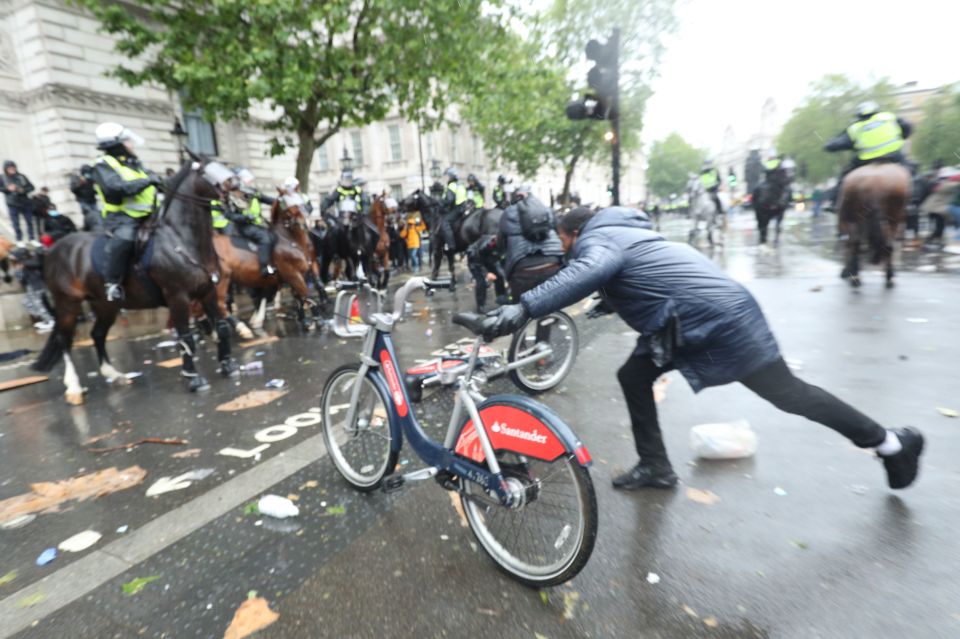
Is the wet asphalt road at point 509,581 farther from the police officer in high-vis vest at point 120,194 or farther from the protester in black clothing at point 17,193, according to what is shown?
the protester in black clothing at point 17,193

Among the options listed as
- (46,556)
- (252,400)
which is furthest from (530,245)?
(46,556)

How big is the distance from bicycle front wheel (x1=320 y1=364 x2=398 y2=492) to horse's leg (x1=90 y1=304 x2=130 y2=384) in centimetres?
447

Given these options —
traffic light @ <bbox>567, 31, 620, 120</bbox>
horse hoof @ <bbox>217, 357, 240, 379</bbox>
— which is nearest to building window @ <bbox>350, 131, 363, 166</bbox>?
traffic light @ <bbox>567, 31, 620, 120</bbox>

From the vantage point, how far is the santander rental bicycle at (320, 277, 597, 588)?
2293 millimetres

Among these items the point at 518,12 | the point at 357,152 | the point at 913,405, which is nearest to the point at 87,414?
the point at 913,405

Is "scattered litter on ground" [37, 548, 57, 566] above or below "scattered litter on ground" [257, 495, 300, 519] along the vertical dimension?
below

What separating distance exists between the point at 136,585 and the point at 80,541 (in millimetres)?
803

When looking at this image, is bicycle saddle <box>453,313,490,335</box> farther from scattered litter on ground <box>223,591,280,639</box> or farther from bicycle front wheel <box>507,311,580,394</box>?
bicycle front wheel <box>507,311,580,394</box>

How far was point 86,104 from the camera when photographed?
18.2 meters

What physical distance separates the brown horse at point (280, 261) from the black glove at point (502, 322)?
7.06 meters

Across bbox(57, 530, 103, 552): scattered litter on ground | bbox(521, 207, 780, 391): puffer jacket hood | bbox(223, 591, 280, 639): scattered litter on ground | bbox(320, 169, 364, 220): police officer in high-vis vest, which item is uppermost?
bbox(320, 169, 364, 220): police officer in high-vis vest

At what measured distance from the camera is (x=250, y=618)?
2365mm

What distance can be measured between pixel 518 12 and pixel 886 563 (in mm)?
16957

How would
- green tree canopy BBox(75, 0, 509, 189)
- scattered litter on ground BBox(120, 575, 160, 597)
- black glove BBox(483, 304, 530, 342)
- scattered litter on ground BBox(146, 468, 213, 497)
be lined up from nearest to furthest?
black glove BBox(483, 304, 530, 342) < scattered litter on ground BBox(120, 575, 160, 597) < scattered litter on ground BBox(146, 468, 213, 497) < green tree canopy BBox(75, 0, 509, 189)
